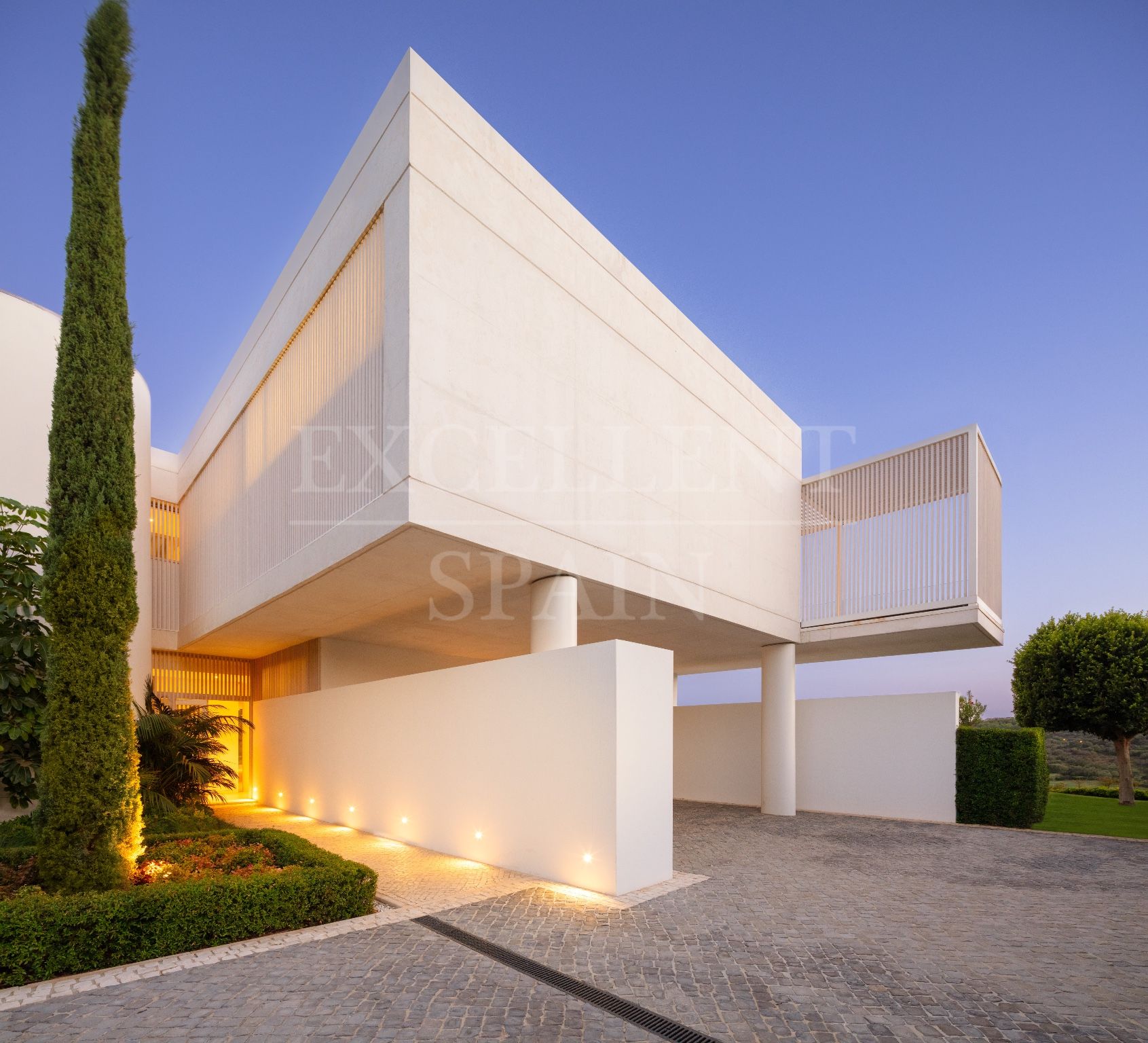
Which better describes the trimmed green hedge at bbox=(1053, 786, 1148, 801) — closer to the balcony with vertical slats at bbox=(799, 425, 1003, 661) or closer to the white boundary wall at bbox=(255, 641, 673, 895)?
the balcony with vertical slats at bbox=(799, 425, 1003, 661)

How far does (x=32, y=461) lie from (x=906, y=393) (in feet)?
182

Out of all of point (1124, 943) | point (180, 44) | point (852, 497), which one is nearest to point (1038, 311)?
point (852, 497)

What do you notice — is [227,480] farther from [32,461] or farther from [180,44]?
[180,44]

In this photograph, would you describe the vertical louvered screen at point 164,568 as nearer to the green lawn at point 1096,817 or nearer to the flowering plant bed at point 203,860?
the flowering plant bed at point 203,860

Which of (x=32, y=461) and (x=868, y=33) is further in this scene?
(x=868, y=33)

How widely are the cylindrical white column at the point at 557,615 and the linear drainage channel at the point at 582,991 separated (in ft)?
14.0

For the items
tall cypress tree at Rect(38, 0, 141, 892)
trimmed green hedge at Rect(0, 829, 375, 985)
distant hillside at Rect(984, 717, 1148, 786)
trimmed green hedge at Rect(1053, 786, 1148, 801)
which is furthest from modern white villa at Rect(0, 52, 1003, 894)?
distant hillside at Rect(984, 717, 1148, 786)

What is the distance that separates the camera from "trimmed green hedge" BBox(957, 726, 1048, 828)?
1382cm

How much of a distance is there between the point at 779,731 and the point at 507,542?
31.8ft

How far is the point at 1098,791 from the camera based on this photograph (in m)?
24.2

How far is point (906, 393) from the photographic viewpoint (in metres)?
55.6

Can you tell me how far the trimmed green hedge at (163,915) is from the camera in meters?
4.98

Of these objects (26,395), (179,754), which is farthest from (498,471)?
(179,754)

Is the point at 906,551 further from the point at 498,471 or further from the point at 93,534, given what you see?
the point at 93,534
